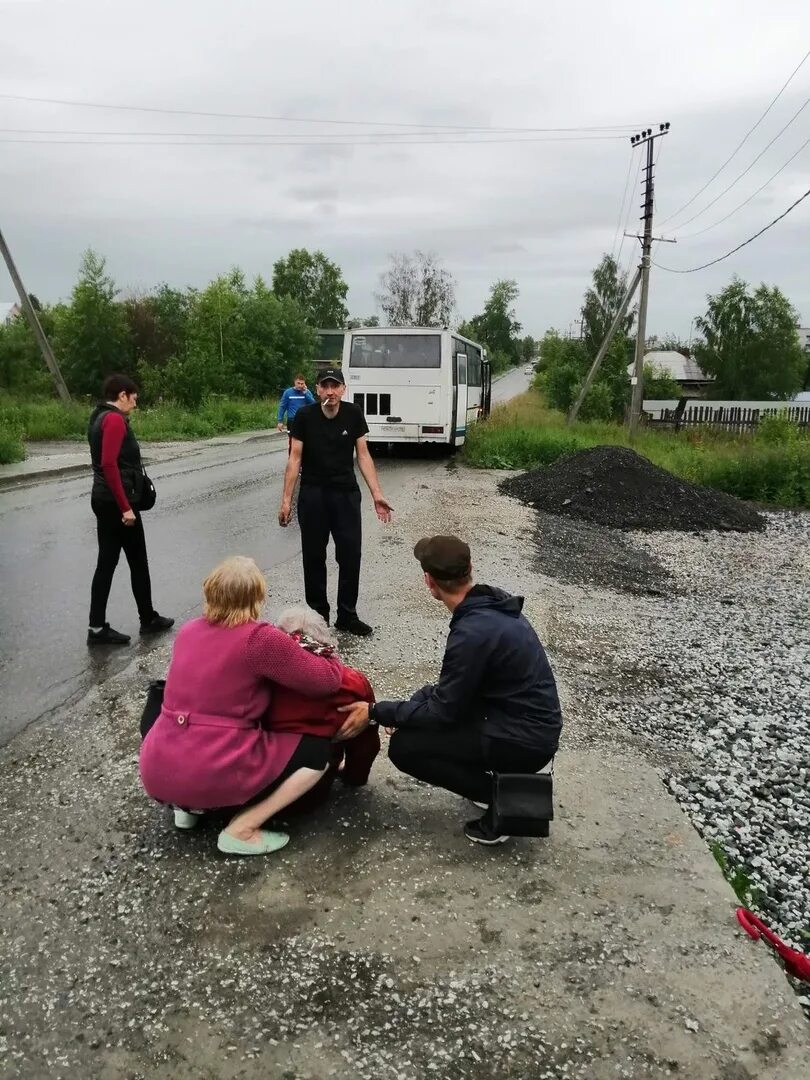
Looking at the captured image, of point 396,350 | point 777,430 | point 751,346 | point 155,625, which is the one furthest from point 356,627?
point 751,346

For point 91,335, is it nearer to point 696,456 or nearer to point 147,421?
point 147,421

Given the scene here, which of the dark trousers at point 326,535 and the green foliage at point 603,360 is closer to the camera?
the dark trousers at point 326,535

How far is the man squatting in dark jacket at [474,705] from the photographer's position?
318 centimetres

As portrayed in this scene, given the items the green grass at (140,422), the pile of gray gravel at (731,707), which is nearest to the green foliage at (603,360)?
the green grass at (140,422)

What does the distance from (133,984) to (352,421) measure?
416 cm

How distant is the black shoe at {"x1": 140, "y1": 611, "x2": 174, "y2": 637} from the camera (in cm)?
615

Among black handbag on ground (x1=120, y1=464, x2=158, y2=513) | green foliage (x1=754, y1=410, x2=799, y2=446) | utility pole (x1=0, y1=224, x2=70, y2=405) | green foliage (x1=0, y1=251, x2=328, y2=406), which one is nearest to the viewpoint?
black handbag on ground (x1=120, y1=464, x2=158, y2=513)

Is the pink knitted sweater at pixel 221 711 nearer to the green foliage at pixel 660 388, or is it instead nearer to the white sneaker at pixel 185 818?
the white sneaker at pixel 185 818

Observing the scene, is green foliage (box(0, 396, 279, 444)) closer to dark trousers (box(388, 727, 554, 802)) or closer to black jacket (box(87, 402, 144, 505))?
black jacket (box(87, 402, 144, 505))

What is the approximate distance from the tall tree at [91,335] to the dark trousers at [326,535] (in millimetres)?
39683

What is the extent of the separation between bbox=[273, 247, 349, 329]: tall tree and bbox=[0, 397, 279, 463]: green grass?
2113 inches

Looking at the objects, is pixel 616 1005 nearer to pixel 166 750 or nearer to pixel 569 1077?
pixel 569 1077

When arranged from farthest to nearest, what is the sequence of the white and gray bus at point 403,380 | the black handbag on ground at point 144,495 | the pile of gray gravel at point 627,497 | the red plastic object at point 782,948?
the white and gray bus at point 403,380 < the pile of gray gravel at point 627,497 < the black handbag on ground at point 144,495 < the red plastic object at point 782,948

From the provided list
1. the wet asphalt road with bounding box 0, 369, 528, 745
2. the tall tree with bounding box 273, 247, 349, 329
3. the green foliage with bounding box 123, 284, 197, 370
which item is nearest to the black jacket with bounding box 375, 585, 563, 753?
the wet asphalt road with bounding box 0, 369, 528, 745
